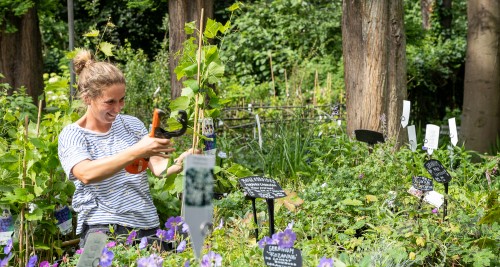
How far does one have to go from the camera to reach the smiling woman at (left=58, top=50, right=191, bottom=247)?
3.77m

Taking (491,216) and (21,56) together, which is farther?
(21,56)

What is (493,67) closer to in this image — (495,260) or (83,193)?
(495,260)

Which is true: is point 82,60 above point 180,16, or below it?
below

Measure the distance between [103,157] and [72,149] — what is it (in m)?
0.15

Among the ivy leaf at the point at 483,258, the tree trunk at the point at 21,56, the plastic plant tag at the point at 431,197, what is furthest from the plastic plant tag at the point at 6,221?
the tree trunk at the point at 21,56

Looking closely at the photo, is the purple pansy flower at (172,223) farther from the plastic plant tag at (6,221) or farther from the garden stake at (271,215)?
the plastic plant tag at (6,221)

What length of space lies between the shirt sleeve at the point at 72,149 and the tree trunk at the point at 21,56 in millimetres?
6228

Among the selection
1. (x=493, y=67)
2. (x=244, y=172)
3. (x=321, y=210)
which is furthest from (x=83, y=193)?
(x=493, y=67)

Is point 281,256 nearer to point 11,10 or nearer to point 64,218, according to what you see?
point 64,218

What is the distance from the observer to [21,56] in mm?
9961

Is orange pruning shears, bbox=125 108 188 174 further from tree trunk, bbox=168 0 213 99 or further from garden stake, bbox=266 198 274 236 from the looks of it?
tree trunk, bbox=168 0 213 99

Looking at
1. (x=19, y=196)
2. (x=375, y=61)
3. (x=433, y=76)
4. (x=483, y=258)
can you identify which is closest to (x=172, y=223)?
(x=19, y=196)

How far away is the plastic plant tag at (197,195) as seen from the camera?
8.07 ft

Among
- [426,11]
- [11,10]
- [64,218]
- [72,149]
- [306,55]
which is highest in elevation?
[426,11]
